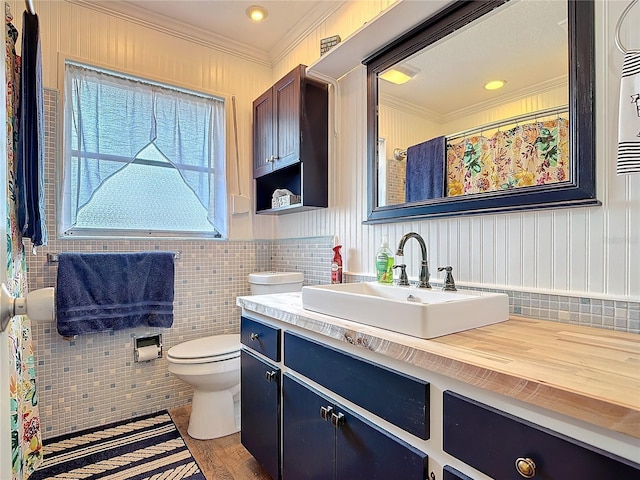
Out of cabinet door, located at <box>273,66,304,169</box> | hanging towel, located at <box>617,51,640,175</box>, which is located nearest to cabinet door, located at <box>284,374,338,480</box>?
hanging towel, located at <box>617,51,640,175</box>

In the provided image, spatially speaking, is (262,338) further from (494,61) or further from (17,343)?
(494,61)

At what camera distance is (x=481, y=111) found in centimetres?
135

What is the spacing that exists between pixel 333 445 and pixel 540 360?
699 mm

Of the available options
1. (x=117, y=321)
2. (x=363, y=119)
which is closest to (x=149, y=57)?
(x=363, y=119)

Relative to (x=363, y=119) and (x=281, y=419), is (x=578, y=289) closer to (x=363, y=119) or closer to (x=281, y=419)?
(x=281, y=419)

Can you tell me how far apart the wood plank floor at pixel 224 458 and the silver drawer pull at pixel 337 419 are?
2.67 feet

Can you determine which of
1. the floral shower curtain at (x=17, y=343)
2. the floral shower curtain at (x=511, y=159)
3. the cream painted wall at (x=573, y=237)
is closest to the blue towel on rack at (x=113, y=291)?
the floral shower curtain at (x=17, y=343)

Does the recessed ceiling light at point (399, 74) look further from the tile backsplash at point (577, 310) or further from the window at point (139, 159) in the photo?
the window at point (139, 159)

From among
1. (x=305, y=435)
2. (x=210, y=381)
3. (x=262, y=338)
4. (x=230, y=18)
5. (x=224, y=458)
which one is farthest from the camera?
(x=230, y=18)

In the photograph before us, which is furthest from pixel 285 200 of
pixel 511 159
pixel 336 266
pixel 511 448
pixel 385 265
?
pixel 511 448

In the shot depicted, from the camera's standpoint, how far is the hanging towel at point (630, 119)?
0.90m

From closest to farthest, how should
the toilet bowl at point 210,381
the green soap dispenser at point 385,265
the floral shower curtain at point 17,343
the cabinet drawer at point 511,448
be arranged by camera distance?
the cabinet drawer at point 511,448
the floral shower curtain at point 17,343
the green soap dispenser at point 385,265
the toilet bowl at point 210,381

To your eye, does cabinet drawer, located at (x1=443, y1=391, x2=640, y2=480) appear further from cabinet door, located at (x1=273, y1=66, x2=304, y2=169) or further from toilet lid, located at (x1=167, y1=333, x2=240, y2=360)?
cabinet door, located at (x1=273, y1=66, x2=304, y2=169)

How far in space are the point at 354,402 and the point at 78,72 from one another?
2346 mm
